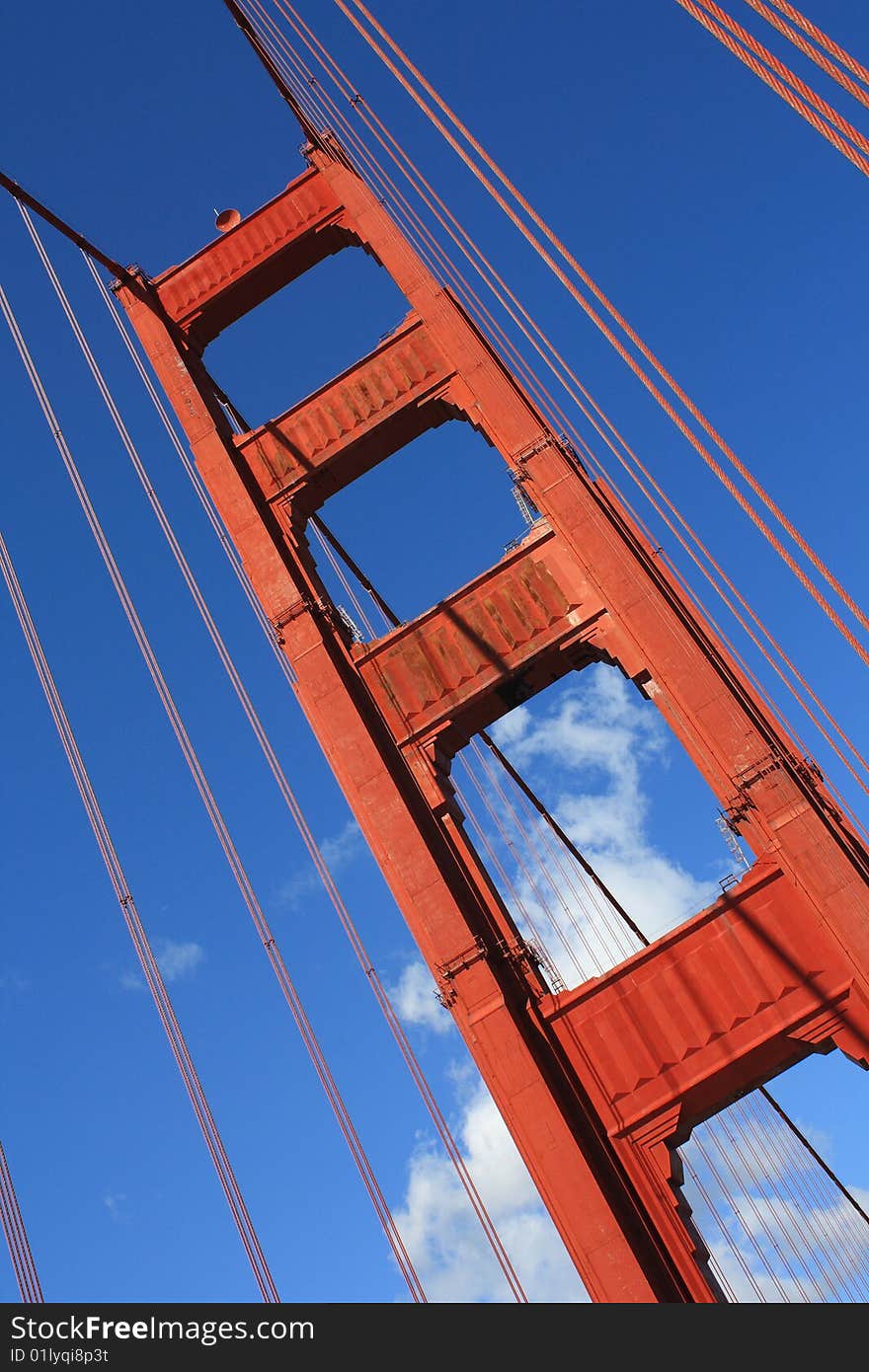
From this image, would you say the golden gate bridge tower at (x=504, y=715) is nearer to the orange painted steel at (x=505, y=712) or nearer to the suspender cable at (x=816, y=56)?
the orange painted steel at (x=505, y=712)

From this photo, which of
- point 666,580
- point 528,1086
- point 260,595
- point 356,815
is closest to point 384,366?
point 260,595

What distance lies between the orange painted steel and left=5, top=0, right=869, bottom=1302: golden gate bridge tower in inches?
1.2

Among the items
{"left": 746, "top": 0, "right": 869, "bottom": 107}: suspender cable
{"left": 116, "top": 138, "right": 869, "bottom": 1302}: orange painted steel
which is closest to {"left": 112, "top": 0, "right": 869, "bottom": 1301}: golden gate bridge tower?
{"left": 116, "top": 138, "right": 869, "bottom": 1302}: orange painted steel

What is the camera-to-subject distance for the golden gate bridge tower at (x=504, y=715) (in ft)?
40.3

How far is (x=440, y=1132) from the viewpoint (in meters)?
14.3

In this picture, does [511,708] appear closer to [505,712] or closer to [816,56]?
[505,712]

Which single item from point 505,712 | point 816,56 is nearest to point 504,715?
point 505,712

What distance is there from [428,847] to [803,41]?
10.2m

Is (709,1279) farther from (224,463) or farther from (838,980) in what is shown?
(224,463)

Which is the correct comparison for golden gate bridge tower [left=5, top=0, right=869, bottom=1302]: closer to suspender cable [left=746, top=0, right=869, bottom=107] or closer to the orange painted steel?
the orange painted steel

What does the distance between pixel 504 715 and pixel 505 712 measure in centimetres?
8

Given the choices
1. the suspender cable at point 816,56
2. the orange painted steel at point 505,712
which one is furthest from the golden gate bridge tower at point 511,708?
the suspender cable at point 816,56

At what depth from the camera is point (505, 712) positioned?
16266 mm
